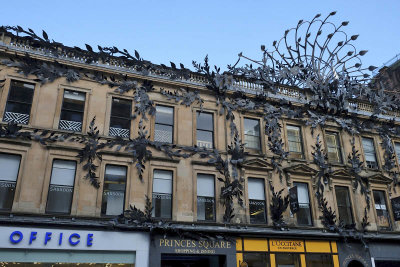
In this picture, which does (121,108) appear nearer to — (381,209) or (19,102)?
(19,102)

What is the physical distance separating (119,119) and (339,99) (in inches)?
571

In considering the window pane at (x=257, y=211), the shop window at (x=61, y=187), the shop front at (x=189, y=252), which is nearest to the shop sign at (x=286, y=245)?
the window pane at (x=257, y=211)

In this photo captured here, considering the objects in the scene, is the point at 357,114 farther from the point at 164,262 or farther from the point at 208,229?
the point at 164,262

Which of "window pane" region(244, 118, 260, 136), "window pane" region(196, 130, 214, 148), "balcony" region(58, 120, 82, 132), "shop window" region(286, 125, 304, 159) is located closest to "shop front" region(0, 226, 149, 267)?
"balcony" region(58, 120, 82, 132)

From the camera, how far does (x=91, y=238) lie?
14.5 m

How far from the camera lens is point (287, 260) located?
696 inches

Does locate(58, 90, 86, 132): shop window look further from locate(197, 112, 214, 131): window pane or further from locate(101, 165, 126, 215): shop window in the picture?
locate(197, 112, 214, 131): window pane

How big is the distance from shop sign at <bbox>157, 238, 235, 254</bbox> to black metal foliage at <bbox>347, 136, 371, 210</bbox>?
9.34m

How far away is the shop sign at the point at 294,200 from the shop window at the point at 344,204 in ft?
12.0

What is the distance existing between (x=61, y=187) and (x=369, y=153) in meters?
18.8

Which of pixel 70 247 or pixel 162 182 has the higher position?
pixel 162 182

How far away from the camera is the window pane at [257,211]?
1796 centimetres

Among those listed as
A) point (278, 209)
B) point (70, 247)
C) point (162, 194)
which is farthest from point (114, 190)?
point (278, 209)

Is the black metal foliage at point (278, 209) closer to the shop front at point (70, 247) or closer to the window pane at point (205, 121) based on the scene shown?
the window pane at point (205, 121)
